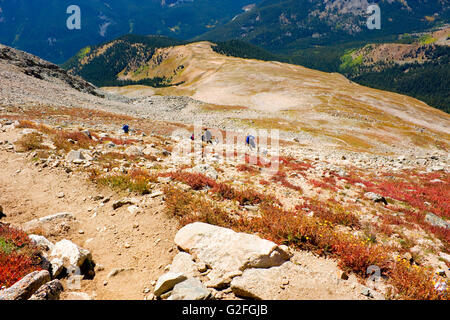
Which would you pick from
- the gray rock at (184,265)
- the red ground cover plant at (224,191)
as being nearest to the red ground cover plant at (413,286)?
the gray rock at (184,265)

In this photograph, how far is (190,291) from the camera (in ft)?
13.9

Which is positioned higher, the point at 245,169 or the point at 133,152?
the point at 133,152

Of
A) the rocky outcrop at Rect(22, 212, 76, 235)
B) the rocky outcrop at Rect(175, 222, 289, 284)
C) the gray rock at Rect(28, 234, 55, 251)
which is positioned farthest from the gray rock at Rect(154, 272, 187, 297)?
the rocky outcrop at Rect(22, 212, 76, 235)

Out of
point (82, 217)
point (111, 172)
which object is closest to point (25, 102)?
point (111, 172)

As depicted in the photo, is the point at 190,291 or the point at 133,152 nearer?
the point at 190,291

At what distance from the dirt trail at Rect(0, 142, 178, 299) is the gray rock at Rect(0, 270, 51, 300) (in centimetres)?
92

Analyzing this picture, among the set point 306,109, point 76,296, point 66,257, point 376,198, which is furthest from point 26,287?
point 306,109

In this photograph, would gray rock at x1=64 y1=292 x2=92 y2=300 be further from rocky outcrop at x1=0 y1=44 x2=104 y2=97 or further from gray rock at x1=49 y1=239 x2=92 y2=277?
rocky outcrop at x1=0 y1=44 x2=104 y2=97

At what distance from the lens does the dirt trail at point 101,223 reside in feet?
17.2

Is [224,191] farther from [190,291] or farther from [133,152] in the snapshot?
[133,152]

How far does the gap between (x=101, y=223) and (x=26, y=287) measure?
3.41m

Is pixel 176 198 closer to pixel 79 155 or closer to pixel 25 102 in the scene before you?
pixel 79 155

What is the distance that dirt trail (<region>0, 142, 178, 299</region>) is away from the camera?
5238mm

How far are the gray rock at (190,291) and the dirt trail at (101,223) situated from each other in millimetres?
1042
